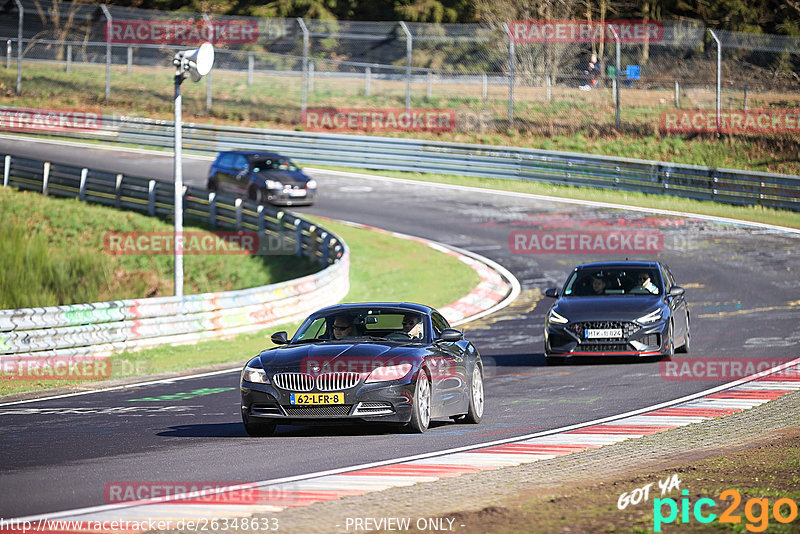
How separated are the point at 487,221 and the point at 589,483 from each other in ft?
84.1

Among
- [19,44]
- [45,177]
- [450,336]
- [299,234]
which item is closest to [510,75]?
[299,234]

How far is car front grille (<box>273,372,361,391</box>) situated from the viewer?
10.2 m

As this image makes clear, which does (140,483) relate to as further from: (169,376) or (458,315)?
(458,315)

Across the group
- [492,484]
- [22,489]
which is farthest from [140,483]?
[492,484]

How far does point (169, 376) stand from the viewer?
16344mm

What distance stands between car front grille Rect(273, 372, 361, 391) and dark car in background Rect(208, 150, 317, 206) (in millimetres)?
24529

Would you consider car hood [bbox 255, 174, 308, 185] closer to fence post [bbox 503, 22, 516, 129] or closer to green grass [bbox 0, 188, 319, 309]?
green grass [bbox 0, 188, 319, 309]

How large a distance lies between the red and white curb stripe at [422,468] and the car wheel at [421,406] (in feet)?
2.41

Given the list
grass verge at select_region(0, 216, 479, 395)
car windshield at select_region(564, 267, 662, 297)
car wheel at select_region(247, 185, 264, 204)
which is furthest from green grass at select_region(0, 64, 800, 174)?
car windshield at select_region(564, 267, 662, 297)

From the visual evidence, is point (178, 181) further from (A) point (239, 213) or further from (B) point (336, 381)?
(B) point (336, 381)

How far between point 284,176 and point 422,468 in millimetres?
26969

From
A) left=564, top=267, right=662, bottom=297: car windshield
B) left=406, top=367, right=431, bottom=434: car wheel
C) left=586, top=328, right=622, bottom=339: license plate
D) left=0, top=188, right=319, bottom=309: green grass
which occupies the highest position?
left=406, top=367, right=431, bottom=434: car wheel

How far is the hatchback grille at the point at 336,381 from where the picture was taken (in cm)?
1021

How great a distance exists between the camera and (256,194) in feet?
114
